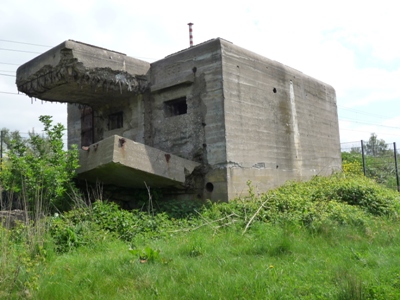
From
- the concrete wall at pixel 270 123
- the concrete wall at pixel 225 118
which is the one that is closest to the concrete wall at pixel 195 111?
the concrete wall at pixel 225 118

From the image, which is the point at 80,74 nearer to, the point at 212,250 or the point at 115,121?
the point at 115,121

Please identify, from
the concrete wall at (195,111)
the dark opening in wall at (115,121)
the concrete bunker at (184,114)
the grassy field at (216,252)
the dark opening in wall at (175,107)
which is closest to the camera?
the grassy field at (216,252)

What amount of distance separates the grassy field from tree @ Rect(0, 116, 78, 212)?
654mm

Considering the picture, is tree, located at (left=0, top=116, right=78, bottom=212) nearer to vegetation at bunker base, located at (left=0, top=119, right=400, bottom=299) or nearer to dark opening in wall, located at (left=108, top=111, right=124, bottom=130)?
vegetation at bunker base, located at (left=0, top=119, right=400, bottom=299)

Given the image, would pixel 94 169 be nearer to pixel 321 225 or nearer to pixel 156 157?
pixel 156 157

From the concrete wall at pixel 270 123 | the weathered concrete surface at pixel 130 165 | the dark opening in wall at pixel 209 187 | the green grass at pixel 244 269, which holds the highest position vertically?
the concrete wall at pixel 270 123

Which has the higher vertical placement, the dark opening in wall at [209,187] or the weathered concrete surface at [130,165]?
the weathered concrete surface at [130,165]

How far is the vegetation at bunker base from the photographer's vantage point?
367cm

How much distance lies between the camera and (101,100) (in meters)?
9.38

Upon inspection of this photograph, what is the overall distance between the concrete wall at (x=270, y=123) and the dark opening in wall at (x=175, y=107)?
4.45 ft

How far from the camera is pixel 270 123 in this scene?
9.00 meters

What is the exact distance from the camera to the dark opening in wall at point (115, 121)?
9641 millimetres

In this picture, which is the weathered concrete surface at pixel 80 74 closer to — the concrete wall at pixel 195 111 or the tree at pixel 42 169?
the concrete wall at pixel 195 111

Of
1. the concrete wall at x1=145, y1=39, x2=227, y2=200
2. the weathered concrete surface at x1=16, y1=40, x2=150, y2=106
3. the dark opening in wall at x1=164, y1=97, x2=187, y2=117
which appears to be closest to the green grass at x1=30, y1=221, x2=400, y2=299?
the concrete wall at x1=145, y1=39, x2=227, y2=200
